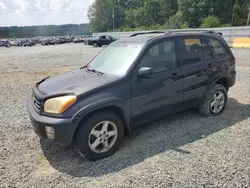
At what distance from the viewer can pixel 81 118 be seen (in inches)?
118

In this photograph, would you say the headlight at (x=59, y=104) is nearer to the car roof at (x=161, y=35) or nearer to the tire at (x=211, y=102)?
the car roof at (x=161, y=35)

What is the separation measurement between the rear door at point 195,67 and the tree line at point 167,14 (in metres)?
29.8

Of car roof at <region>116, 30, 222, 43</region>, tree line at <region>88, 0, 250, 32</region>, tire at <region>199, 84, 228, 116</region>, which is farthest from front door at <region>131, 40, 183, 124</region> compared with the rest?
tree line at <region>88, 0, 250, 32</region>

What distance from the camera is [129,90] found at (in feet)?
11.1

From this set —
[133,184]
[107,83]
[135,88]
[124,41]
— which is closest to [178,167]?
[133,184]

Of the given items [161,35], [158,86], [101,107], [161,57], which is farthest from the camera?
[161,35]

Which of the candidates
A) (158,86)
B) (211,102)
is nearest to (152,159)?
(158,86)

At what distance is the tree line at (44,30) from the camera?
5032 inches

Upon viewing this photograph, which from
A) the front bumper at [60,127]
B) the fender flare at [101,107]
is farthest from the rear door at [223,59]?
the front bumper at [60,127]

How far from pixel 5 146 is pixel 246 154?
3758 mm

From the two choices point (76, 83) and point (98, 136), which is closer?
point (98, 136)

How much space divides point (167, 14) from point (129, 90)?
209ft

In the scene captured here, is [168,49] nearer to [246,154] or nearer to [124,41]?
[124,41]

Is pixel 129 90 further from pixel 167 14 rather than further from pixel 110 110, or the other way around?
pixel 167 14
